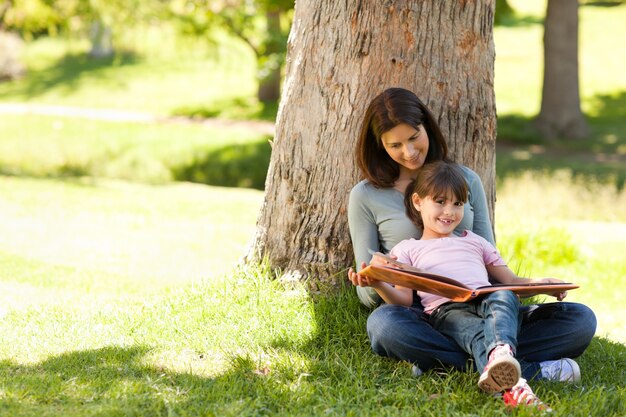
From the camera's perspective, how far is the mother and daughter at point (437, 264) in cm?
369

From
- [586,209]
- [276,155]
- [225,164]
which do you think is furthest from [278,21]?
[276,155]

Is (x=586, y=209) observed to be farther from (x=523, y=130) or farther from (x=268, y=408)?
(x=268, y=408)

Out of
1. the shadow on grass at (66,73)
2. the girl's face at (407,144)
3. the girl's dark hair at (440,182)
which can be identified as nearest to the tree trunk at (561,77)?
the shadow on grass at (66,73)

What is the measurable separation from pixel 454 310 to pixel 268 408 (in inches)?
38.5

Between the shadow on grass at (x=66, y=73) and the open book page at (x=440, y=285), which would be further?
the shadow on grass at (x=66, y=73)

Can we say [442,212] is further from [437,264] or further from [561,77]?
[561,77]

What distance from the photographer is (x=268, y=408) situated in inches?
139

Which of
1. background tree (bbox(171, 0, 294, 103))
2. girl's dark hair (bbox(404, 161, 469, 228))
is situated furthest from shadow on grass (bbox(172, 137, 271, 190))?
girl's dark hair (bbox(404, 161, 469, 228))

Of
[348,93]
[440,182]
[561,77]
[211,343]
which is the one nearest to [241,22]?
[561,77]

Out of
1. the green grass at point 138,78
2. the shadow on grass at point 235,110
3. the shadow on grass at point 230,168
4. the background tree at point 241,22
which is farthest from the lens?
the green grass at point 138,78

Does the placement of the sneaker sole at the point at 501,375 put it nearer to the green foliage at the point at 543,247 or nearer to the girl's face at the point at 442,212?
the girl's face at the point at 442,212

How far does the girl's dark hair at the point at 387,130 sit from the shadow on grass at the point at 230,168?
10.5 meters

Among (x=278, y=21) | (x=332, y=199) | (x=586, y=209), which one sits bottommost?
(x=586, y=209)

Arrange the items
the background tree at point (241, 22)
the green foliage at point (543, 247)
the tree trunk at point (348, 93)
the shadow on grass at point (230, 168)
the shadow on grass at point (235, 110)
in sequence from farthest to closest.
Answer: the shadow on grass at point (235, 110), the background tree at point (241, 22), the shadow on grass at point (230, 168), the green foliage at point (543, 247), the tree trunk at point (348, 93)
